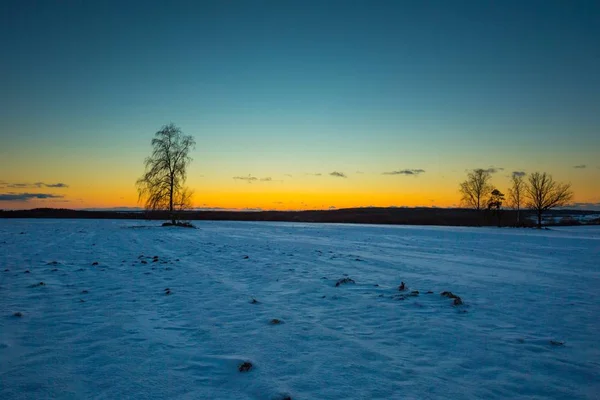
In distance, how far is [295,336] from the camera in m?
4.69

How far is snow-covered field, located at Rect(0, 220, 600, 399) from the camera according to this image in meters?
3.29

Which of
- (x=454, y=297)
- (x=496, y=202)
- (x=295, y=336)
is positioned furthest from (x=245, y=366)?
(x=496, y=202)

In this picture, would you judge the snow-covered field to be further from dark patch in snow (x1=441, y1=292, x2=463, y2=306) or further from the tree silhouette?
the tree silhouette

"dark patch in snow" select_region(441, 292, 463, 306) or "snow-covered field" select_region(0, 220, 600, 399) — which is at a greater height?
"dark patch in snow" select_region(441, 292, 463, 306)

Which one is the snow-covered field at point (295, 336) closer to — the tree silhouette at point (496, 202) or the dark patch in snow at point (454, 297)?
the dark patch in snow at point (454, 297)

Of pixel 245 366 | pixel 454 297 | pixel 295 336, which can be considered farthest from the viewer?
pixel 454 297

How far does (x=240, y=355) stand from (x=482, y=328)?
11.6ft

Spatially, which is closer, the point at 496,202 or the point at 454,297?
the point at 454,297

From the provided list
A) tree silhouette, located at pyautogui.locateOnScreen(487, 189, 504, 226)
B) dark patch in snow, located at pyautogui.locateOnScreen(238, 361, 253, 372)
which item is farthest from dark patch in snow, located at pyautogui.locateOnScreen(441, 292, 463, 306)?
tree silhouette, located at pyautogui.locateOnScreen(487, 189, 504, 226)

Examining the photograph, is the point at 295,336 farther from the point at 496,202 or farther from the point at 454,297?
the point at 496,202

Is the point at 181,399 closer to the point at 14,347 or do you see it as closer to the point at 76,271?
the point at 14,347

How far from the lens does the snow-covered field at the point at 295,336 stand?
329 cm

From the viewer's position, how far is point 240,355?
13.2ft

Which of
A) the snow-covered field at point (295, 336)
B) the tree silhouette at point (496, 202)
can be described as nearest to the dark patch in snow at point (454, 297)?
the snow-covered field at point (295, 336)
